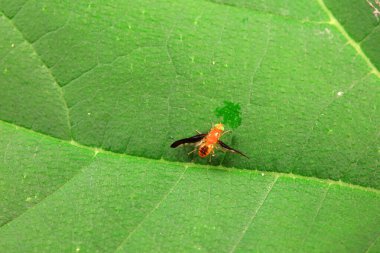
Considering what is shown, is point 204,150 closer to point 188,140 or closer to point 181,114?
Answer: point 188,140

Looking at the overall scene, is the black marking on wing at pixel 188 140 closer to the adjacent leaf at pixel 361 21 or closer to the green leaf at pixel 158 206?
the green leaf at pixel 158 206

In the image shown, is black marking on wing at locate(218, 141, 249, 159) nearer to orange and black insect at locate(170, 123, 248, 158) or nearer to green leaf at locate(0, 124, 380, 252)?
orange and black insect at locate(170, 123, 248, 158)

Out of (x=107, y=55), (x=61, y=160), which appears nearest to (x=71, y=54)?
(x=107, y=55)

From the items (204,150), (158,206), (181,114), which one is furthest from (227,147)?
(158,206)

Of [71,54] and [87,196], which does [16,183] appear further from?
[71,54]

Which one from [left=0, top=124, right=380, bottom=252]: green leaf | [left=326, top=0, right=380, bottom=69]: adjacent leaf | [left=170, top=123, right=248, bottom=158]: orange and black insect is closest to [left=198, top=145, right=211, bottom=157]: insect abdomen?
[left=170, top=123, right=248, bottom=158]: orange and black insect

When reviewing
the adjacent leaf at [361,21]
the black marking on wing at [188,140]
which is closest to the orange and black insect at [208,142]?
the black marking on wing at [188,140]
